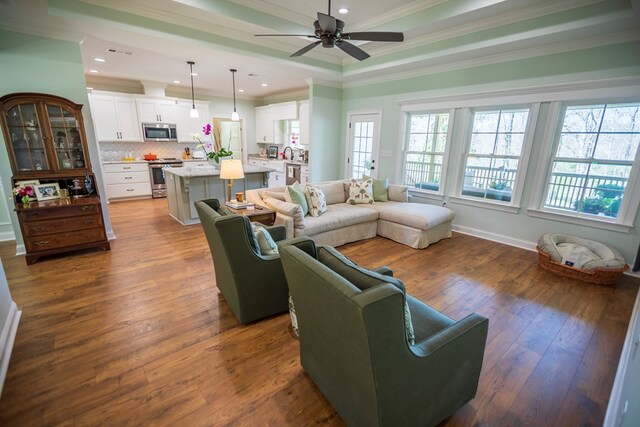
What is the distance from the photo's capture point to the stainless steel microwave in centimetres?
679

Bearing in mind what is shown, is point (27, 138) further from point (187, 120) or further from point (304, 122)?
point (304, 122)

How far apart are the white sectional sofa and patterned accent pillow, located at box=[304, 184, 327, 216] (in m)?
0.09

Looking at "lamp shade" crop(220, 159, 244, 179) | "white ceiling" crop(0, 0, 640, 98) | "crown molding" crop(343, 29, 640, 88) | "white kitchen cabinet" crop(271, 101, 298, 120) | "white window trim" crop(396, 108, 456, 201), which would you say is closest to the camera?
"white ceiling" crop(0, 0, 640, 98)

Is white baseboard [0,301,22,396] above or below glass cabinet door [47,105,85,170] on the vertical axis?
below

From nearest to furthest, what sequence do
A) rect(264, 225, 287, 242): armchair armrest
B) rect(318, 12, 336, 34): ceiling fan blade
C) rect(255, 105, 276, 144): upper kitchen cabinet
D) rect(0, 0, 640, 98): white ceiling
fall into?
rect(318, 12, 336, 34): ceiling fan blade → rect(264, 225, 287, 242): armchair armrest → rect(0, 0, 640, 98): white ceiling → rect(255, 105, 276, 144): upper kitchen cabinet

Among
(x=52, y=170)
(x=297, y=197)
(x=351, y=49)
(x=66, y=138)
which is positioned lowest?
(x=297, y=197)

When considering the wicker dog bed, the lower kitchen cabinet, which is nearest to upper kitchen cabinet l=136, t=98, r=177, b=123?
the lower kitchen cabinet

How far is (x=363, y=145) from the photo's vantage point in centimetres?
605

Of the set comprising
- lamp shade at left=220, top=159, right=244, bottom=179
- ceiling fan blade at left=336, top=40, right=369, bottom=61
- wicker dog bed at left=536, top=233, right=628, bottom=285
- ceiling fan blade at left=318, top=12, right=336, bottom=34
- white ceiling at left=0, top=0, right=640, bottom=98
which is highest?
white ceiling at left=0, top=0, right=640, bottom=98

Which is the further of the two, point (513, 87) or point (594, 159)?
point (513, 87)

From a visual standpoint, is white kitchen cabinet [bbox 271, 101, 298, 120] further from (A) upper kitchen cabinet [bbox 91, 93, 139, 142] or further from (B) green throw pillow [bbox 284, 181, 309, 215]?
(B) green throw pillow [bbox 284, 181, 309, 215]

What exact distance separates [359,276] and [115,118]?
24.7ft

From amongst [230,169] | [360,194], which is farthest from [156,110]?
[360,194]

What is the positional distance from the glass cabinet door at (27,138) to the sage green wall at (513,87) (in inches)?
200
